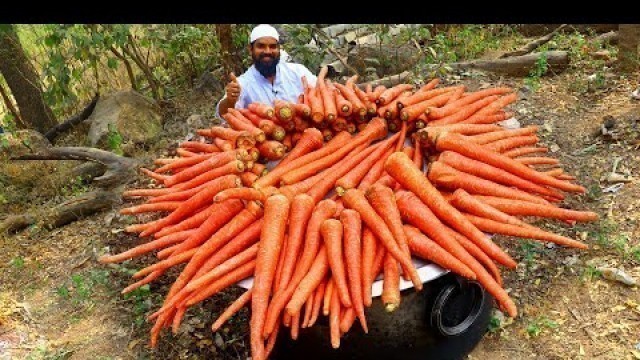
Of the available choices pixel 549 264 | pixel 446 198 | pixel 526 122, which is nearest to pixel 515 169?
pixel 446 198

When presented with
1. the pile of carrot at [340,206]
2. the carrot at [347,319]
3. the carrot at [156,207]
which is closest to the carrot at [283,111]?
the pile of carrot at [340,206]

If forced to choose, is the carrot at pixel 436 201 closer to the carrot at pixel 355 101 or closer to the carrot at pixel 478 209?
the carrot at pixel 478 209

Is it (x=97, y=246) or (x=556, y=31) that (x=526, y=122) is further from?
(x=97, y=246)

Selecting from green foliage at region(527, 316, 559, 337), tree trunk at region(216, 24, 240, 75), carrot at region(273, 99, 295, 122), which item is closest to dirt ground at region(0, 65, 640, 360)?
green foliage at region(527, 316, 559, 337)

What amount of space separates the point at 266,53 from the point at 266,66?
4.2 inches

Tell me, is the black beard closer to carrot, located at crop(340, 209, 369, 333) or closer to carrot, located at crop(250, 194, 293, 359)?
carrot, located at crop(250, 194, 293, 359)

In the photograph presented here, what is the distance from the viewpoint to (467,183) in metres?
2.36

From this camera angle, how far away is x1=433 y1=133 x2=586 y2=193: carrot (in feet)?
8.23

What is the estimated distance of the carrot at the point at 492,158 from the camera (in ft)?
8.23

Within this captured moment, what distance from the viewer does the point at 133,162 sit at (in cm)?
413

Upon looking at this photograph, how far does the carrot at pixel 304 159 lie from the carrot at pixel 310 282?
52 centimetres

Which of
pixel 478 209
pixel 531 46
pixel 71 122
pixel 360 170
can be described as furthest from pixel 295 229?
pixel 531 46
